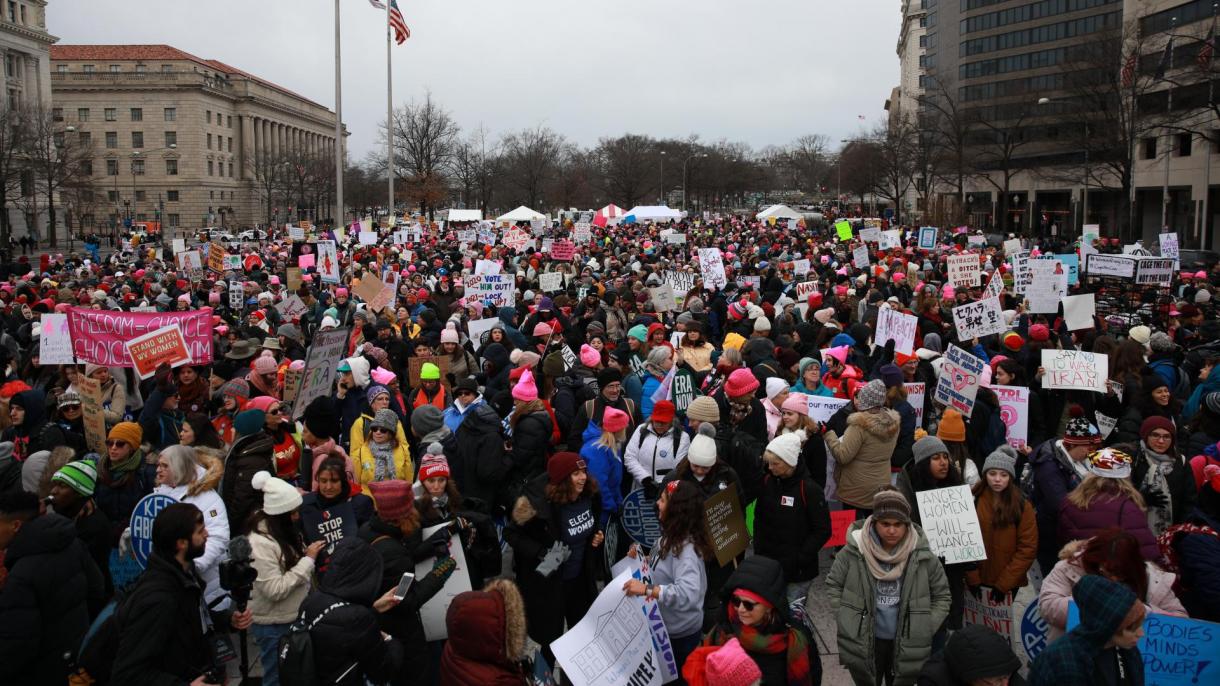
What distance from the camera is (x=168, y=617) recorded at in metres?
4.08

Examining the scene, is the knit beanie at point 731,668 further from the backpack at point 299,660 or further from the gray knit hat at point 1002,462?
the gray knit hat at point 1002,462

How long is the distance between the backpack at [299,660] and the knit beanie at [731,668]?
5.31ft

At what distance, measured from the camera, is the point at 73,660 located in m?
4.77

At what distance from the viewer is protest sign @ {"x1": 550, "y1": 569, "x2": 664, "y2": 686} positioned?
4648mm

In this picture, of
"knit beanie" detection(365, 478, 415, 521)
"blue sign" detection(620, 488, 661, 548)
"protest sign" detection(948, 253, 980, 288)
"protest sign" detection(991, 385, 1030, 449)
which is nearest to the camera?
"knit beanie" detection(365, 478, 415, 521)

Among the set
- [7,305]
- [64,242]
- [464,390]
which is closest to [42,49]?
[64,242]

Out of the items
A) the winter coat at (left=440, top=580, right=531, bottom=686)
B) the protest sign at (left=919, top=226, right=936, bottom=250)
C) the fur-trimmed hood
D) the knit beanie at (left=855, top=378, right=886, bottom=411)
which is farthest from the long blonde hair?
the protest sign at (left=919, top=226, right=936, bottom=250)

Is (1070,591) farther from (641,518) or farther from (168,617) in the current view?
(168,617)

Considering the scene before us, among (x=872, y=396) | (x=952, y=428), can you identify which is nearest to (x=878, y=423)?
(x=872, y=396)

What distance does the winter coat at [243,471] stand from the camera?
6.13 m

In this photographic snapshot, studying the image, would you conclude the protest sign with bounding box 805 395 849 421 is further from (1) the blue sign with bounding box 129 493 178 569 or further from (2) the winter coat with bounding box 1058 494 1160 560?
(1) the blue sign with bounding box 129 493 178 569

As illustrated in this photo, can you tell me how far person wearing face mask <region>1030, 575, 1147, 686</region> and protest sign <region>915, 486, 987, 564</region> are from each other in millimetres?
1534

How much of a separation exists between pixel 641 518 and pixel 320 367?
3.75m

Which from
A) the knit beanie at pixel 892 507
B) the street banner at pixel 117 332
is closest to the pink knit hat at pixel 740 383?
the knit beanie at pixel 892 507
